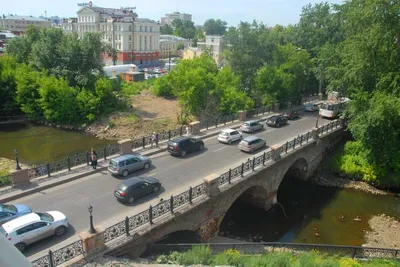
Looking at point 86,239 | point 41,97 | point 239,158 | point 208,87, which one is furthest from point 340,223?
point 41,97

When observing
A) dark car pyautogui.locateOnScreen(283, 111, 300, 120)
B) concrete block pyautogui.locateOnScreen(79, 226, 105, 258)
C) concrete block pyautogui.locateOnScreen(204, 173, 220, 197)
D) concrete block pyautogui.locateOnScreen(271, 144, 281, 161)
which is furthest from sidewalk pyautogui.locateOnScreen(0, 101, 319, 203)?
dark car pyautogui.locateOnScreen(283, 111, 300, 120)

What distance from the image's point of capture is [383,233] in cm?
2359

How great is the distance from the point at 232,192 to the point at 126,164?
22.5ft

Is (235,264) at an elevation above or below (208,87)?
below

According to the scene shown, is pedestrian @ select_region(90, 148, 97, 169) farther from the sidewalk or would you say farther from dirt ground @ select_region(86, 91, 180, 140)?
dirt ground @ select_region(86, 91, 180, 140)

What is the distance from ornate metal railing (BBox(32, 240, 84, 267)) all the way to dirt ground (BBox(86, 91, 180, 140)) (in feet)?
97.4

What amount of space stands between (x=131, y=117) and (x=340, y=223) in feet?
100

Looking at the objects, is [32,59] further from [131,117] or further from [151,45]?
[151,45]

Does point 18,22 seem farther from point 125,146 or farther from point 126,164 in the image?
point 126,164

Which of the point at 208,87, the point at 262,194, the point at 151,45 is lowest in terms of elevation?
the point at 262,194

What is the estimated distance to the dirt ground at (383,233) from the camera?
73.3 feet

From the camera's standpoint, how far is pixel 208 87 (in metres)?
41.4

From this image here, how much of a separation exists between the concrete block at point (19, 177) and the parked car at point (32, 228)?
5011 mm

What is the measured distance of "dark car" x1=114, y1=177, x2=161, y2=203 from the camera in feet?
57.0
